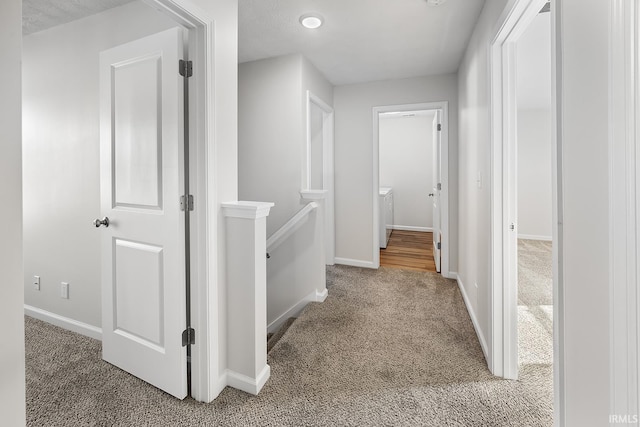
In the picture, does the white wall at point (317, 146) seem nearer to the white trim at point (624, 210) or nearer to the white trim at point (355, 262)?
the white trim at point (355, 262)

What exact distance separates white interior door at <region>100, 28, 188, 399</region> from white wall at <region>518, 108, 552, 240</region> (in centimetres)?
609

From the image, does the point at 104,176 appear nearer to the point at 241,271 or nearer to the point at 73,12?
the point at 241,271

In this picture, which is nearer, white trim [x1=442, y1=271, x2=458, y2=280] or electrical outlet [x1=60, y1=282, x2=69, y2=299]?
electrical outlet [x1=60, y1=282, x2=69, y2=299]

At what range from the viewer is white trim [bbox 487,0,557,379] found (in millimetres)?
1723

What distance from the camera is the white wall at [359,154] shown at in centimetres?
365

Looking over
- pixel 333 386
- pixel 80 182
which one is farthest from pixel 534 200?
pixel 80 182

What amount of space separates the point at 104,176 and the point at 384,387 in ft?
6.88

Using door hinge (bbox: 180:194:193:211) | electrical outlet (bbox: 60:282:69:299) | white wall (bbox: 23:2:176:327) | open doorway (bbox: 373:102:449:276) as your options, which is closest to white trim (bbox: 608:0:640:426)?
door hinge (bbox: 180:194:193:211)

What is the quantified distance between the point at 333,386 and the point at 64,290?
2.23 metres

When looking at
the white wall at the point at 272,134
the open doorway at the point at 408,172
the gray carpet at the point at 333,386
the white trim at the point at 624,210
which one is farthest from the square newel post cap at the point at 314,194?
the open doorway at the point at 408,172

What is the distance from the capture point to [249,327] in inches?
64.6

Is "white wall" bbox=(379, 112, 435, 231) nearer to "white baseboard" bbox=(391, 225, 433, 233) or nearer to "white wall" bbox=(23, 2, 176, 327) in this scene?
"white baseboard" bbox=(391, 225, 433, 233)

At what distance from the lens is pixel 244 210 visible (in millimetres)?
1594

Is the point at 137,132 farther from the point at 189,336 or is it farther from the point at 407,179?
the point at 407,179
